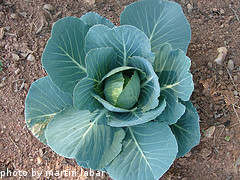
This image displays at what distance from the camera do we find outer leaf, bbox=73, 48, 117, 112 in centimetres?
167

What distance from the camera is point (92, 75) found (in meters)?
1.75

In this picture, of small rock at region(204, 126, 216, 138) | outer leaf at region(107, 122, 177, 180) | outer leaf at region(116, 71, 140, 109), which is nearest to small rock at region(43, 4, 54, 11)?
outer leaf at region(116, 71, 140, 109)

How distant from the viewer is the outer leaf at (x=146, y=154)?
1.77 m

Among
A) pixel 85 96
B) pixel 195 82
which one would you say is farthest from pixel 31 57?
pixel 195 82

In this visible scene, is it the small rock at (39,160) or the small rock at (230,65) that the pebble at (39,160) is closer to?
the small rock at (39,160)

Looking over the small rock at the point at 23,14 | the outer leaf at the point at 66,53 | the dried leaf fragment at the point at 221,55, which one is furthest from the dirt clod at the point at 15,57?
the dried leaf fragment at the point at 221,55

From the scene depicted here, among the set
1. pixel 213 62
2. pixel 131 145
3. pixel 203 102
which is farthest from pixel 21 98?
pixel 213 62

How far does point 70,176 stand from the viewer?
2.45 meters

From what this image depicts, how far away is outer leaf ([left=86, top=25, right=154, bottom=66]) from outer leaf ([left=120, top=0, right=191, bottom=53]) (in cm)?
25

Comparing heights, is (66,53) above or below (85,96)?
above

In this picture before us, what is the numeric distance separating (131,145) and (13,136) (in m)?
1.37

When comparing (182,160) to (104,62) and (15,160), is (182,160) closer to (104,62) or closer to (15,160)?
(104,62)

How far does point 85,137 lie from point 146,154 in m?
0.49

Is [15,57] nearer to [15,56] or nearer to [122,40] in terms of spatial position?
[15,56]
